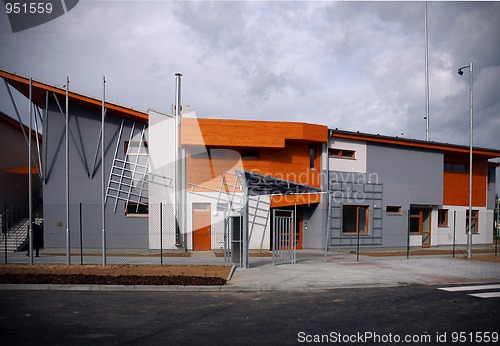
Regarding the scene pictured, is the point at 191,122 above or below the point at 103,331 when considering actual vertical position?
above

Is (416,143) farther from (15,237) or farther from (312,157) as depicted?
(15,237)

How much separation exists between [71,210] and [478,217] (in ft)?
93.7

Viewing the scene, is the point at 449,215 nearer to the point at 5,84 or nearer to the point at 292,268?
the point at 292,268

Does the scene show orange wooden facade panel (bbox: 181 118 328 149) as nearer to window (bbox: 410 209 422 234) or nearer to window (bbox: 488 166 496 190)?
window (bbox: 410 209 422 234)

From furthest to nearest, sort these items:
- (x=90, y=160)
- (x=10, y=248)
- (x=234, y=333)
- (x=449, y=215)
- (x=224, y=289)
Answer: (x=449, y=215) < (x=90, y=160) < (x=10, y=248) < (x=224, y=289) < (x=234, y=333)

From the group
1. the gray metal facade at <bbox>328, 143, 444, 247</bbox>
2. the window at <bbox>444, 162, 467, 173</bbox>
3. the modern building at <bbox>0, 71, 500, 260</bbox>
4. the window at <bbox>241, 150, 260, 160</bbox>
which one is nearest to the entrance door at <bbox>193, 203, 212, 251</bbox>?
the modern building at <bbox>0, 71, 500, 260</bbox>

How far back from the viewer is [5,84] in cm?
2055

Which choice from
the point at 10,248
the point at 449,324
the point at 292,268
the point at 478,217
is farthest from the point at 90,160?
the point at 478,217

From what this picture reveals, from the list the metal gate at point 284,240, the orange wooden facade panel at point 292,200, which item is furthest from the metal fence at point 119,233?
the metal gate at point 284,240

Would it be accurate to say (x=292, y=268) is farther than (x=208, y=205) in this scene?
No

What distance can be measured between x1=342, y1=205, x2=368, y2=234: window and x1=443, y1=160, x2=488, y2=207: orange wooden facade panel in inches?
300

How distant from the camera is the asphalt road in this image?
6531 mm

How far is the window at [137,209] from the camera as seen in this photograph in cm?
2194

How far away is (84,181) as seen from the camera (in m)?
22.0
